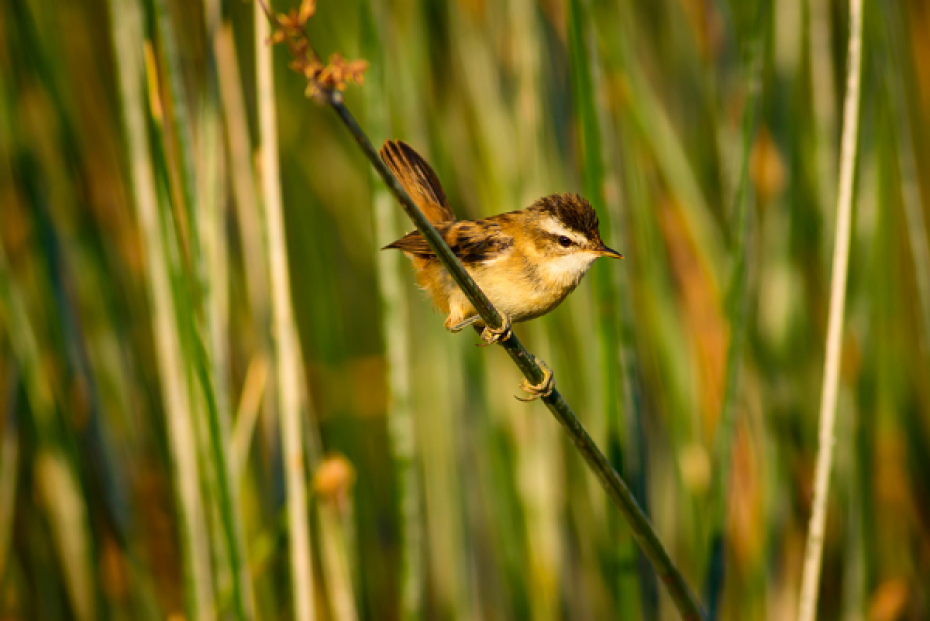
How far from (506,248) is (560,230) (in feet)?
0.43

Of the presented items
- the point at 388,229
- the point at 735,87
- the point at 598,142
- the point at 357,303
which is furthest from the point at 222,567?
the point at 735,87

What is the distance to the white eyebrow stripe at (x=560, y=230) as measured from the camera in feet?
6.02

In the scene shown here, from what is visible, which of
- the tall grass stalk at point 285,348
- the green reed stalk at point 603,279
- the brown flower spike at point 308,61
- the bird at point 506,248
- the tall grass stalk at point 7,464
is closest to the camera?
the brown flower spike at point 308,61

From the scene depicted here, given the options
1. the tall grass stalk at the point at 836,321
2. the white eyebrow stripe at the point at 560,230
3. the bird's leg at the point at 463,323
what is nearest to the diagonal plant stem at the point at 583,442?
the tall grass stalk at the point at 836,321

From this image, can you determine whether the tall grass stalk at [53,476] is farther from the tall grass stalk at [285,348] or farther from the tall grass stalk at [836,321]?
the tall grass stalk at [836,321]

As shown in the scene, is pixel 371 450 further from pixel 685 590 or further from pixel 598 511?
pixel 685 590

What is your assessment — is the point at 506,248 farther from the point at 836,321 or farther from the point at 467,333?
the point at 836,321

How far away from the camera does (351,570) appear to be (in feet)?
6.35

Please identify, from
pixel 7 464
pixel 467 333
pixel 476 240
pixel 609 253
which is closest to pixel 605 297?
pixel 609 253

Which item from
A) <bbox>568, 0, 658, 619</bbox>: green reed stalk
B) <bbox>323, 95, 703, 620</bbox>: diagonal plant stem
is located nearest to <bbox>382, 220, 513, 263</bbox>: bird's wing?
<bbox>568, 0, 658, 619</bbox>: green reed stalk

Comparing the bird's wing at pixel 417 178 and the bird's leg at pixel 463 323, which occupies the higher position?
the bird's wing at pixel 417 178

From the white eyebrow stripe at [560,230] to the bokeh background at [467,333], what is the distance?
0.34ft

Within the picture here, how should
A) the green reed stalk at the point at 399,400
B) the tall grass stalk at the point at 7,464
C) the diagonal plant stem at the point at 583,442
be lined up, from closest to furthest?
1. the diagonal plant stem at the point at 583,442
2. the green reed stalk at the point at 399,400
3. the tall grass stalk at the point at 7,464

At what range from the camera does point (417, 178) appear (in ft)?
6.35
